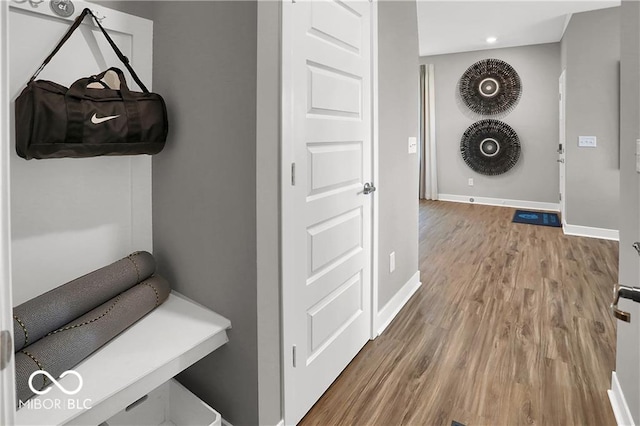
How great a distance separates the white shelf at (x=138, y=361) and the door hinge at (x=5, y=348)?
0.50 m

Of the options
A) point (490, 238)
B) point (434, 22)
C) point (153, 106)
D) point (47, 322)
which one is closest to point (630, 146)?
point (153, 106)

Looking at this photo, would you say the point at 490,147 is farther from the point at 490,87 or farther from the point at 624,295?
the point at 624,295

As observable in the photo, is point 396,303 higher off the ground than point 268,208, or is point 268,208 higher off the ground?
point 268,208

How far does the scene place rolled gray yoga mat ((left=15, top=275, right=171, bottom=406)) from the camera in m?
1.09

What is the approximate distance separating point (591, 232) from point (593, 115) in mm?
1439

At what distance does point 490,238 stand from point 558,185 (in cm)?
255

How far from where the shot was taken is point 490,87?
6.88m

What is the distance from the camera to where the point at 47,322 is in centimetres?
119

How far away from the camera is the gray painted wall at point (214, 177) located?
1371 mm

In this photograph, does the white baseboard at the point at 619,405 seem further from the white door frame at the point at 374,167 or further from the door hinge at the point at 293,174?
the door hinge at the point at 293,174

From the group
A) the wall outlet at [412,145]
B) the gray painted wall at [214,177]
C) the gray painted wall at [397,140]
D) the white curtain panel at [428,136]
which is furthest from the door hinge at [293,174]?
the white curtain panel at [428,136]

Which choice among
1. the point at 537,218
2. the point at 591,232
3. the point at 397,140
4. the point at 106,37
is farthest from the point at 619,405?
the point at 537,218

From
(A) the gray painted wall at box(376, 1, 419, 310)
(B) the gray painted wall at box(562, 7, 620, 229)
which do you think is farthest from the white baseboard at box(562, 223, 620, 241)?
(A) the gray painted wall at box(376, 1, 419, 310)

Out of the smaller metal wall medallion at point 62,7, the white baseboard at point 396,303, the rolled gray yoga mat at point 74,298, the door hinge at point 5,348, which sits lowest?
the white baseboard at point 396,303
